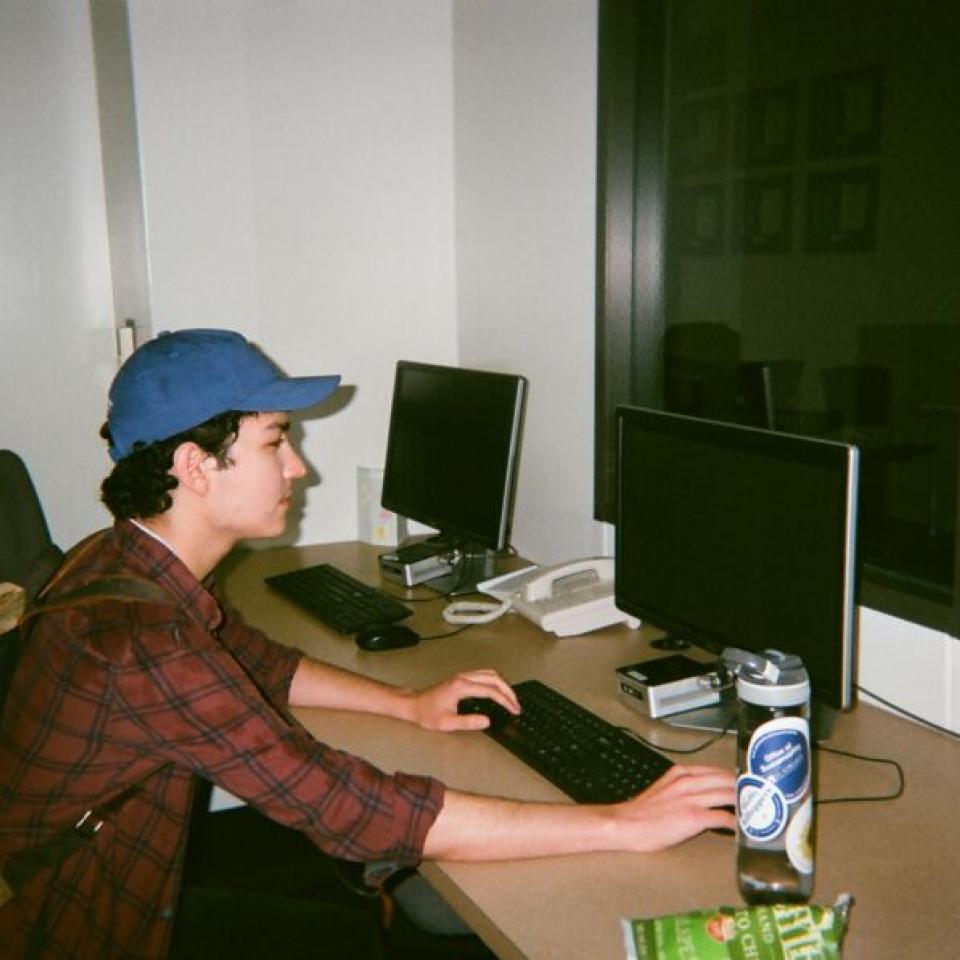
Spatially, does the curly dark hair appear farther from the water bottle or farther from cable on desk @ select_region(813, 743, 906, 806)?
cable on desk @ select_region(813, 743, 906, 806)

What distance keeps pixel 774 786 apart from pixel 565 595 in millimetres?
974

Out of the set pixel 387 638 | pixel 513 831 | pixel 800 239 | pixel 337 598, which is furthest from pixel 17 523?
pixel 800 239

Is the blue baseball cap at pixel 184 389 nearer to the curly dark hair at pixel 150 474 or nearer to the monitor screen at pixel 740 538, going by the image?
the curly dark hair at pixel 150 474

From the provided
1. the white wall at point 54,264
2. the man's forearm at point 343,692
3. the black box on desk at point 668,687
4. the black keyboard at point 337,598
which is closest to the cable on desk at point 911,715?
the black box on desk at point 668,687

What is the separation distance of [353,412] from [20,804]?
5.45 ft

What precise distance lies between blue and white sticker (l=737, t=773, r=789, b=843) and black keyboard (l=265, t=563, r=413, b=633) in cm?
108

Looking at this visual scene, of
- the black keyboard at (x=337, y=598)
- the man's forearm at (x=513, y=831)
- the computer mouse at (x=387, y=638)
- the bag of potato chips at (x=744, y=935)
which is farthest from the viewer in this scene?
the black keyboard at (x=337, y=598)

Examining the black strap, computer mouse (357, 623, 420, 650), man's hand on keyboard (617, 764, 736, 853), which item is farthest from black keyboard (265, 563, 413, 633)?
man's hand on keyboard (617, 764, 736, 853)

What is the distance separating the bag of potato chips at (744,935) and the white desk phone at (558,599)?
0.97 meters

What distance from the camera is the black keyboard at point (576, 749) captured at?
4.35 feet

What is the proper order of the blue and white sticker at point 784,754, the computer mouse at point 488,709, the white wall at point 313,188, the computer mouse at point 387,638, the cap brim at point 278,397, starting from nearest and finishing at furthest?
the blue and white sticker at point 784,754 < the cap brim at point 278,397 < the computer mouse at point 488,709 < the computer mouse at point 387,638 < the white wall at point 313,188

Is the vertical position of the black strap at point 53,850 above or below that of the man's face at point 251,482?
below

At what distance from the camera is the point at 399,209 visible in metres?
2.78

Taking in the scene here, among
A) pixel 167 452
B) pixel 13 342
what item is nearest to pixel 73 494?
pixel 13 342
